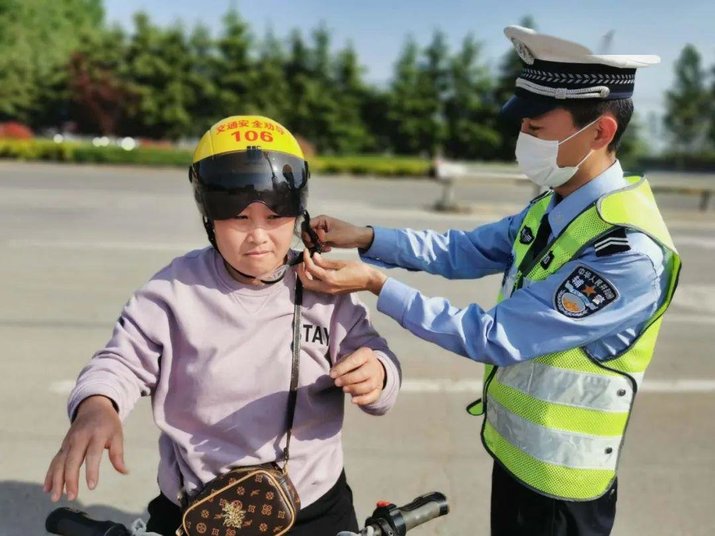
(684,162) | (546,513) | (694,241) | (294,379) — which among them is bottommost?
(684,162)

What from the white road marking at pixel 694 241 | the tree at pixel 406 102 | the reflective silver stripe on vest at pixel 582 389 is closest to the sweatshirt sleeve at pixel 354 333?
the reflective silver stripe on vest at pixel 582 389

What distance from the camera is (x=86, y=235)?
998 cm

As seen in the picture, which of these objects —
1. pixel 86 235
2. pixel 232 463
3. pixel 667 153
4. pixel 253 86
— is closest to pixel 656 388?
pixel 232 463

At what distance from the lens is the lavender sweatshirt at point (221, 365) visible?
5.47 ft

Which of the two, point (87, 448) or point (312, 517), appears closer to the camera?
point (87, 448)

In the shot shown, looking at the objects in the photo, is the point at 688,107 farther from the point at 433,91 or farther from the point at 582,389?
the point at 582,389

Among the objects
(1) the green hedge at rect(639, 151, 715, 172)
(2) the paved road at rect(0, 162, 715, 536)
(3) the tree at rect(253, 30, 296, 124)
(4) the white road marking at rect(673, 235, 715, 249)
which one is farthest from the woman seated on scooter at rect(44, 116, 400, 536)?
(1) the green hedge at rect(639, 151, 715, 172)

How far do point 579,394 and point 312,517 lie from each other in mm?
742

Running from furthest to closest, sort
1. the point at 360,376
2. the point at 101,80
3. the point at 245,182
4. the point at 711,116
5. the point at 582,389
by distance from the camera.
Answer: the point at 711,116
the point at 101,80
the point at 582,389
the point at 245,182
the point at 360,376

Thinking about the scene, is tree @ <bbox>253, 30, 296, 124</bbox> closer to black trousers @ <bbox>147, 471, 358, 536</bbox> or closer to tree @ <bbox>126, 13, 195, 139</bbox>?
tree @ <bbox>126, 13, 195, 139</bbox>

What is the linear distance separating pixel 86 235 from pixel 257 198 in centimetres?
907

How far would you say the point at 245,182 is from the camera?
1621 millimetres

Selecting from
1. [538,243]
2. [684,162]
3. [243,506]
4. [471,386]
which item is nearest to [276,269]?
[243,506]

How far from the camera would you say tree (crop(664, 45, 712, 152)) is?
63469mm
